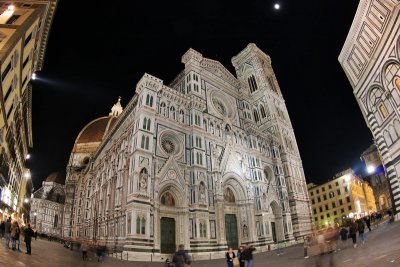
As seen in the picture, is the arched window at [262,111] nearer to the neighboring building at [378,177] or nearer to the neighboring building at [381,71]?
the neighboring building at [378,177]

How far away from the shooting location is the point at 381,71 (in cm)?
1908

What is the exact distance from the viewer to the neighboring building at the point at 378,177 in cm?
3769

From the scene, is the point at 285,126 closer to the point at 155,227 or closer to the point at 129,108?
the point at 129,108

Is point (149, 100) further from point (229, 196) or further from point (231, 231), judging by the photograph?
point (231, 231)

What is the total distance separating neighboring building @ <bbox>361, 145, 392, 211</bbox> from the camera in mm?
37688

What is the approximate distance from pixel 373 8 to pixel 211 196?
20651 millimetres

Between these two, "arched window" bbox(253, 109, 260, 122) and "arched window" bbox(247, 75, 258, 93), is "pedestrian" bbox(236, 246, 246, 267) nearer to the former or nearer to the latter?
"arched window" bbox(253, 109, 260, 122)

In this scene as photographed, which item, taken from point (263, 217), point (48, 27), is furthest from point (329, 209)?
point (48, 27)

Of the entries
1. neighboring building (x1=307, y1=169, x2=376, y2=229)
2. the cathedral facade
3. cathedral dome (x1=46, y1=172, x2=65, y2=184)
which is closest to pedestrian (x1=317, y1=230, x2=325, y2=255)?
the cathedral facade

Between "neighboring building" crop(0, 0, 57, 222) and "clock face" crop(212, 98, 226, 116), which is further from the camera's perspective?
"clock face" crop(212, 98, 226, 116)

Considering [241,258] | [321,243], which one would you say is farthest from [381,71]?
[241,258]

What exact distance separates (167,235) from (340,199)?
169ft

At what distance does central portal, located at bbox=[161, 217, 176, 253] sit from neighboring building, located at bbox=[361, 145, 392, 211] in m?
32.6

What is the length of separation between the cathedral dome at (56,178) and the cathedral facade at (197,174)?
27.2m
